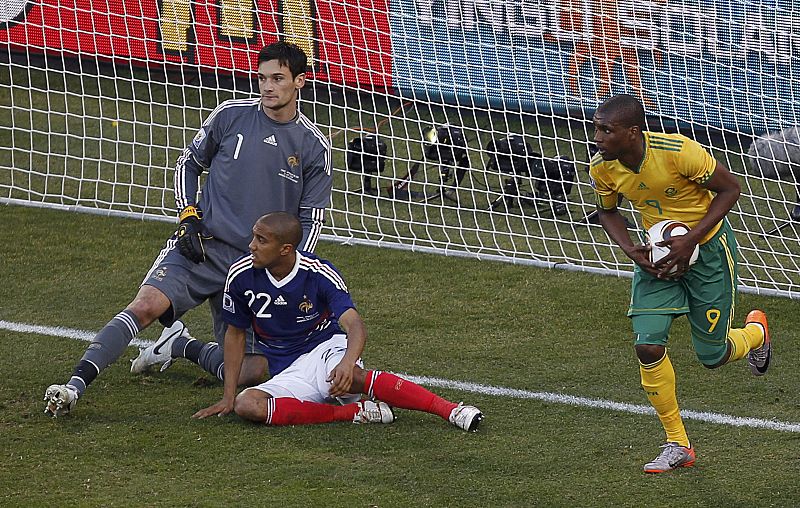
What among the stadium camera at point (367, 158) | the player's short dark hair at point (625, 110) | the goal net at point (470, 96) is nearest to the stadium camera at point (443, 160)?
the goal net at point (470, 96)

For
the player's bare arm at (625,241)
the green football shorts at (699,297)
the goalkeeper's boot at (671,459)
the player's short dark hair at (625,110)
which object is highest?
the player's short dark hair at (625,110)

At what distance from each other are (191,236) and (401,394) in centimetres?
128

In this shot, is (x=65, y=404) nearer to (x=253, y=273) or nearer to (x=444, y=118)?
(x=253, y=273)

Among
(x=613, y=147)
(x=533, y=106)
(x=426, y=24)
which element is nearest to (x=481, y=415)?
(x=613, y=147)

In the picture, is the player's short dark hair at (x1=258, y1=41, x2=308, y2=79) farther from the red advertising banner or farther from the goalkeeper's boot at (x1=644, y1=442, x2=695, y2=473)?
the red advertising banner

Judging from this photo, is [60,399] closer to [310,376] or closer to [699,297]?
[310,376]

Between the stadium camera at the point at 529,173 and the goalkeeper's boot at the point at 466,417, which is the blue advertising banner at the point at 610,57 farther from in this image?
the goalkeeper's boot at the point at 466,417

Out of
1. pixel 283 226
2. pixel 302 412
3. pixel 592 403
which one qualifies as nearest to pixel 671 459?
pixel 592 403

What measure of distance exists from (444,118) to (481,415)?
17.7 ft

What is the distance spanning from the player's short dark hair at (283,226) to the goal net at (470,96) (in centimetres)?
354

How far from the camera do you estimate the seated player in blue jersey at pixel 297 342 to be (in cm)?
528

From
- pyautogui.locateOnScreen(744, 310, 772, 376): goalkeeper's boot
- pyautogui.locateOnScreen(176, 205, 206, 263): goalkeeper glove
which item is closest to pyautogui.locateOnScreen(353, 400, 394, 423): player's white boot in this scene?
pyautogui.locateOnScreen(176, 205, 206, 263): goalkeeper glove

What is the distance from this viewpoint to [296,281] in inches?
212

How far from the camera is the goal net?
30.9ft
